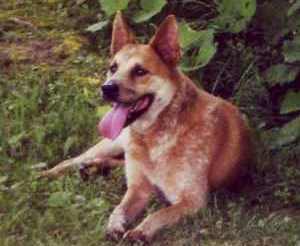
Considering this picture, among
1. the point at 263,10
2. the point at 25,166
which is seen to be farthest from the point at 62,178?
the point at 263,10

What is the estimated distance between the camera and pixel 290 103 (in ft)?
26.0

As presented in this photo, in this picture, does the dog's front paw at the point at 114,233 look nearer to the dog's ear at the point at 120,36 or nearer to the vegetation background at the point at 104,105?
the vegetation background at the point at 104,105

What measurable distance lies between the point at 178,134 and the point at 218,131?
1.01 ft

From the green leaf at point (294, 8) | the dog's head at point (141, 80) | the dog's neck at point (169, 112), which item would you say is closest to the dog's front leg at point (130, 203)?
the dog's neck at point (169, 112)

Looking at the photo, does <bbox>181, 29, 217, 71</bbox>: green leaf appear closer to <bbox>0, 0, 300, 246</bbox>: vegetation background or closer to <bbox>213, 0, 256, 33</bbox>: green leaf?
A: <bbox>0, 0, 300, 246</bbox>: vegetation background

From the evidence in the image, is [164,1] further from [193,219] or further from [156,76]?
[193,219]

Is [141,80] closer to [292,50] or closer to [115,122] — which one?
[115,122]

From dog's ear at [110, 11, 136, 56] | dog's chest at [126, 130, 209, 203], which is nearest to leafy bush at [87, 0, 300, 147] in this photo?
dog's ear at [110, 11, 136, 56]

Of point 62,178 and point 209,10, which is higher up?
point 209,10

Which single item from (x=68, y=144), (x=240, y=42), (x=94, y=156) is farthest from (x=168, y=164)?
(x=240, y=42)

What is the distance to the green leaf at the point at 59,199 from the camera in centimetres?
725

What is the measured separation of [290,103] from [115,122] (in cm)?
163

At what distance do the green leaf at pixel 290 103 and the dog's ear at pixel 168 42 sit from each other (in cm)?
115

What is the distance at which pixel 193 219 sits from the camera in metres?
6.93
